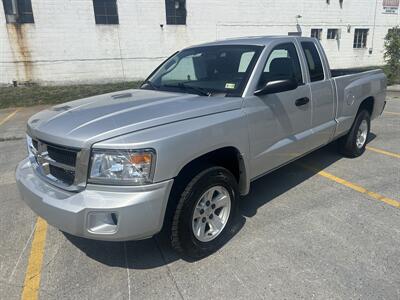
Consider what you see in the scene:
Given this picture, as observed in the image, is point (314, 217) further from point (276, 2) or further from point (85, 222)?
point (276, 2)

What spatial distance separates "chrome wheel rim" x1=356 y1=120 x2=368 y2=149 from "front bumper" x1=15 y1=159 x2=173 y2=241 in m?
4.14

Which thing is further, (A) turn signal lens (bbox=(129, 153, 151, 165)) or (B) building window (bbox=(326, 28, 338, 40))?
(B) building window (bbox=(326, 28, 338, 40))

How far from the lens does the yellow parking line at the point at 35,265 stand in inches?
104

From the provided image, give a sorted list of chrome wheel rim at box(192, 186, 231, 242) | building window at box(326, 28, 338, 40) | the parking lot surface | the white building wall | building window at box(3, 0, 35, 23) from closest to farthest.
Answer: the parking lot surface, chrome wheel rim at box(192, 186, 231, 242), building window at box(3, 0, 35, 23), the white building wall, building window at box(326, 28, 338, 40)

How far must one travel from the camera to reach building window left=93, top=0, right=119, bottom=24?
54.3ft

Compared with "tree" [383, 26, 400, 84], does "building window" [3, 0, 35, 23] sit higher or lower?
higher

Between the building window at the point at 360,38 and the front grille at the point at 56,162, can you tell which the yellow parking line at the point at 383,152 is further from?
the building window at the point at 360,38

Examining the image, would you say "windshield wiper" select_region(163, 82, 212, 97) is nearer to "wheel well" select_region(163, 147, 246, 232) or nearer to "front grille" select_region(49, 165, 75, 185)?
"wheel well" select_region(163, 147, 246, 232)

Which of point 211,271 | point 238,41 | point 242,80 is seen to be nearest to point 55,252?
point 211,271

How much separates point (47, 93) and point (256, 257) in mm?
14601

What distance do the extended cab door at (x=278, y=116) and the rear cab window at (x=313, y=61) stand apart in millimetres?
246

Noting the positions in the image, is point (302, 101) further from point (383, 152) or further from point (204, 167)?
point (383, 152)

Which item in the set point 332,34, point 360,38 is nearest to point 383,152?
point 332,34

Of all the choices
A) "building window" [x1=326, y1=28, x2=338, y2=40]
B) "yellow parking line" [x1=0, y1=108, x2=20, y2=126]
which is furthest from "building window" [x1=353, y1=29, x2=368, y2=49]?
"yellow parking line" [x1=0, y1=108, x2=20, y2=126]
